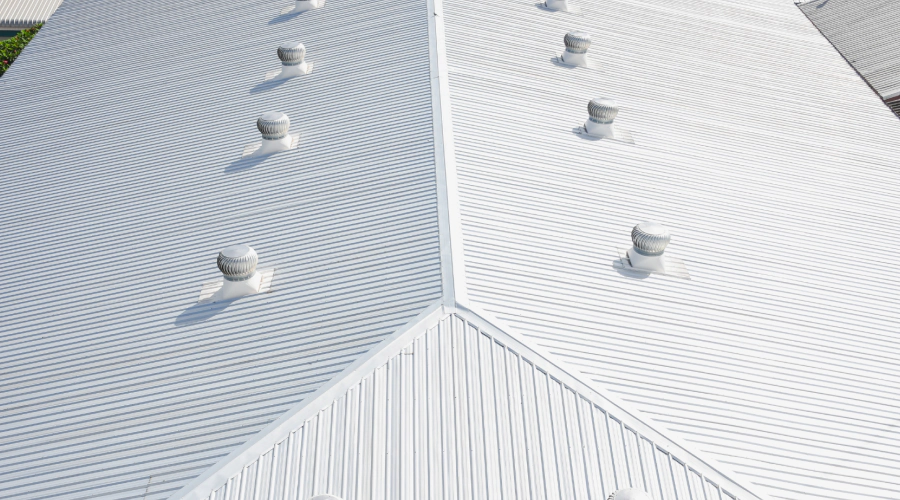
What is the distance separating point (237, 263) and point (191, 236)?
8.02 ft

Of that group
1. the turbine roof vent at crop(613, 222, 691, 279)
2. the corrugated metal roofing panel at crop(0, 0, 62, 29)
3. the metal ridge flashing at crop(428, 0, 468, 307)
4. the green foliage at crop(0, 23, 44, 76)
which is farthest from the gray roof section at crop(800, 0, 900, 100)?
the corrugated metal roofing panel at crop(0, 0, 62, 29)

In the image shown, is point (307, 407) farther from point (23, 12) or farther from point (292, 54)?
point (23, 12)

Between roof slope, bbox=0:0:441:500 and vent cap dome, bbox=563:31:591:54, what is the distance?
139 inches

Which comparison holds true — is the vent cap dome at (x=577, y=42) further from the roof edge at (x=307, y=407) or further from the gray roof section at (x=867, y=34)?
the gray roof section at (x=867, y=34)

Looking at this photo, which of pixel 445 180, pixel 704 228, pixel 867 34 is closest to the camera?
pixel 445 180

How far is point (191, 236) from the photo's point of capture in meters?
13.7

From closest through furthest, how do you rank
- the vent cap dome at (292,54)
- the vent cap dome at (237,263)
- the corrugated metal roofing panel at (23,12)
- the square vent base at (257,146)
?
the vent cap dome at (237,263)
the square vent base at (257,146)
the vent cap dome at (292,54)
the corrugated metal roofing panel at (23,12)

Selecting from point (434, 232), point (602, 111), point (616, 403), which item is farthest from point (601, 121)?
point (616, 403)

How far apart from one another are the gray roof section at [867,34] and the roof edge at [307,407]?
20.8m

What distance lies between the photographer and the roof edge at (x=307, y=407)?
9.15 m

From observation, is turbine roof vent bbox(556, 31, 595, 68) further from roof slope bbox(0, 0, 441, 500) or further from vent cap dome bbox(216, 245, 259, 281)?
vent cap dome bbox(216, 245, 259, 281)

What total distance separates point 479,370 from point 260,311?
12.4 feet

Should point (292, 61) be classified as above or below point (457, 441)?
above

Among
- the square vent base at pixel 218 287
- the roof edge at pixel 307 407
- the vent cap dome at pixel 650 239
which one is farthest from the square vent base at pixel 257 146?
the vent cap dome at pixel 650 239
